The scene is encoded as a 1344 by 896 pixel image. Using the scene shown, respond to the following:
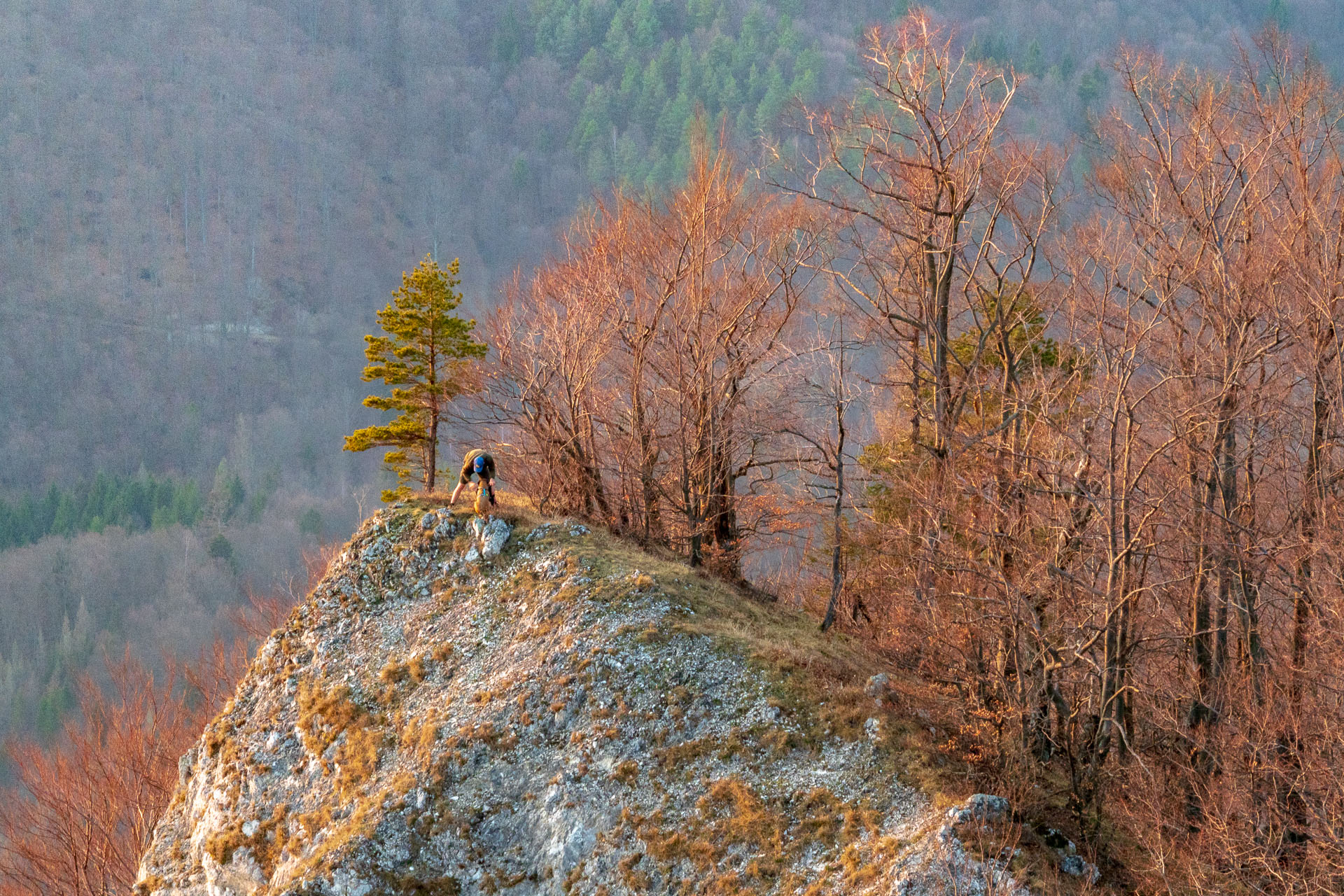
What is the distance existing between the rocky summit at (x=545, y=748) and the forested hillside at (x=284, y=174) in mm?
72940

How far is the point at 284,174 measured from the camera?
14675cm

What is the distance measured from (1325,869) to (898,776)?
6.29 metres

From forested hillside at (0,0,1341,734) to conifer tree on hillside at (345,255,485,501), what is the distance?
226 ft

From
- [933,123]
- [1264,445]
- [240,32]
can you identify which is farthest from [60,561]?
[240,32]

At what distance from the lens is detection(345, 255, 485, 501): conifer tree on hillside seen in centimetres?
2638

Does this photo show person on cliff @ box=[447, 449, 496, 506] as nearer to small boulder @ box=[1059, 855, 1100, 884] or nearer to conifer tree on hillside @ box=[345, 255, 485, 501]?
conifer tree on hillside @ box=[345, 255, 485, 501]

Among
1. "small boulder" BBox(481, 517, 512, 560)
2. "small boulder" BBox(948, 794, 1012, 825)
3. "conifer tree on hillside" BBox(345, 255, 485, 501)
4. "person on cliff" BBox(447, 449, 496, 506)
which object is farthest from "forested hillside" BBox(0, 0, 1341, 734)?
"small boulder" BBox(948, 794, 1012, 825)

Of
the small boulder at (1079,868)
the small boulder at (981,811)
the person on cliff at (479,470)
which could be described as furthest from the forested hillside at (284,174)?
the small boulder at (1079,868)

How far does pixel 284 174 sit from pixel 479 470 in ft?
458

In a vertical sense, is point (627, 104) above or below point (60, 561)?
above

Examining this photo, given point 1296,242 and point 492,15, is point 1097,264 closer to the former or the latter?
point 1296,242

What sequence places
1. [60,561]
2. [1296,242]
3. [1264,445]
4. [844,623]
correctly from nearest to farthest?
1. [1296,242]
2. [1264,445]
3. [844,623]
4. [60,561]

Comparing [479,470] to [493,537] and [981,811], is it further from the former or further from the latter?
[981,811]

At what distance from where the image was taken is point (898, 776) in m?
16.2
